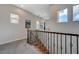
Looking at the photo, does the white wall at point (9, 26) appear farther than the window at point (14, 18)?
No

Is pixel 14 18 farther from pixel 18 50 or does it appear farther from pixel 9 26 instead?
pixel 18 50

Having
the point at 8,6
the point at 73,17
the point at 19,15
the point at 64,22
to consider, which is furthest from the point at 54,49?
the point at 19,15

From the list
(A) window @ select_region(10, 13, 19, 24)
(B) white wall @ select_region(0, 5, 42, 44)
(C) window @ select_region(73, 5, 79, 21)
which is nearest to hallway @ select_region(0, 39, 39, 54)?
(B) white wall @ select_region(0, 5, 42, 44)

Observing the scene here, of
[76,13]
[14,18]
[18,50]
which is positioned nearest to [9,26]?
[14,18]

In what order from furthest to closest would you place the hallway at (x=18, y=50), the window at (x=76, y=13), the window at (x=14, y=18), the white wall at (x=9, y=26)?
1. the window at (x=14, y=18)
2. the white wall at (x=9, y=26)
3. the hallway at (x=18, y=50)
4. the window at (x=76, y=13)

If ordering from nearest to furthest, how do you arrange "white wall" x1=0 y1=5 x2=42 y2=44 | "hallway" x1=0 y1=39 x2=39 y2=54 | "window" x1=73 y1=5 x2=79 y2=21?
"window" x1=73 y1=5 x2=79 y2=21, "hallway" x1=0 y1=39 x2=39 y2=54, "white wall" x1=0 y1=5 x2=42 y2=44

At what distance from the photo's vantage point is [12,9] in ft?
25.8

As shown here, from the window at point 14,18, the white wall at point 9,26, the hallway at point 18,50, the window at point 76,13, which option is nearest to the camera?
the window at point 76,13

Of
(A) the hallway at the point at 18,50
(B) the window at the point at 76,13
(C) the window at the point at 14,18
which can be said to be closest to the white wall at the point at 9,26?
(C) the window at the point at 14,18

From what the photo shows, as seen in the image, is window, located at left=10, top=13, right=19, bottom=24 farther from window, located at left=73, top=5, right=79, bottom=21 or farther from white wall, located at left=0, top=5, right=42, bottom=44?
window, located at left=73, top=5, right=79, bottom=21

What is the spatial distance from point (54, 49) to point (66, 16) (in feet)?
4.80

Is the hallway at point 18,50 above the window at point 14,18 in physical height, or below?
below

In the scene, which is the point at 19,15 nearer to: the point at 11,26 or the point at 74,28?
the point at 11,26

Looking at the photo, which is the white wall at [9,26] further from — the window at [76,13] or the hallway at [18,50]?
the window at [76,13]
